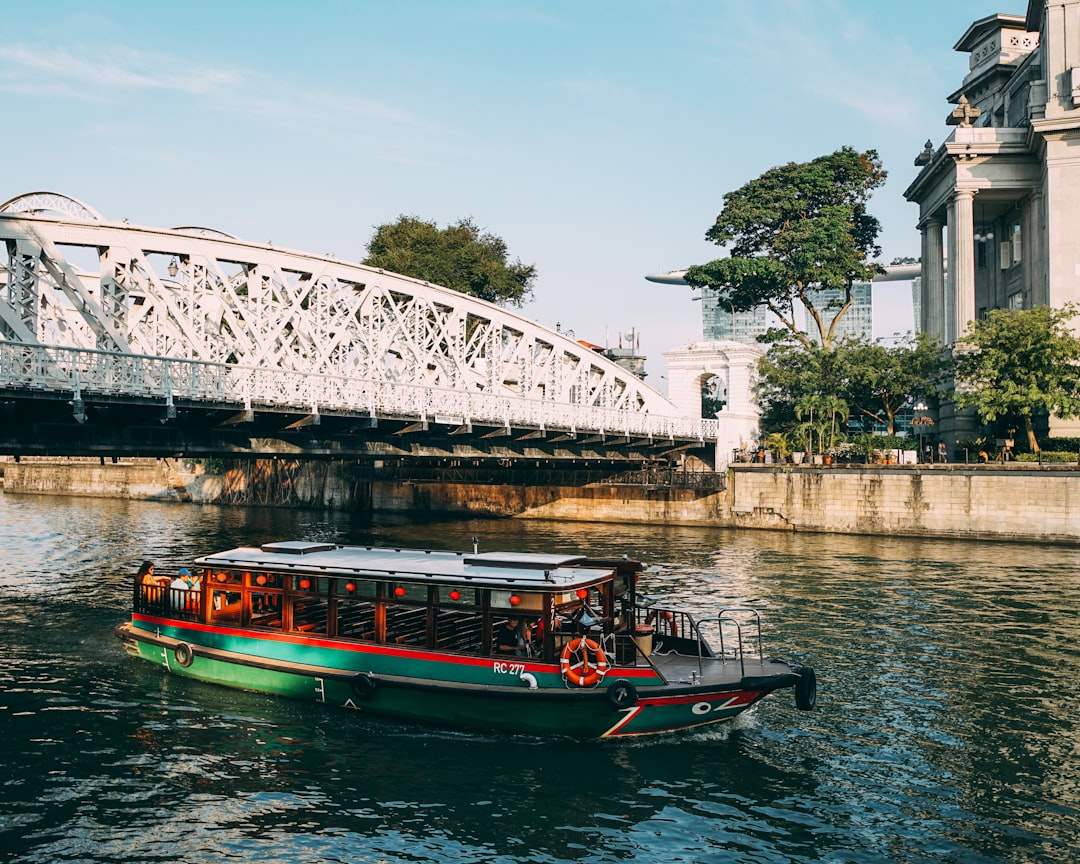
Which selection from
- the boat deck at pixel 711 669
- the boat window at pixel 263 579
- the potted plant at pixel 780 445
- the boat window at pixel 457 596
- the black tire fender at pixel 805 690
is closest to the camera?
the boat deck at pixel 711 669

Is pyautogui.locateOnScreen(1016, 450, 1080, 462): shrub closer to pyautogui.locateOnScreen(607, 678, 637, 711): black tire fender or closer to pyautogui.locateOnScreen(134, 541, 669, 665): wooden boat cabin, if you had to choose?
pyautogui.locateOnScreen(134, 541, 669, 665): wooden boat cabin

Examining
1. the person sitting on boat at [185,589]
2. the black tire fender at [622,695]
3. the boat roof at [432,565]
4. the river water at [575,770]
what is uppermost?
the boat roof at [432,565]

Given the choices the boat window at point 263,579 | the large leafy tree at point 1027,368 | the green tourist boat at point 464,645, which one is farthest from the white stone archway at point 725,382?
the boat window at point 263,579

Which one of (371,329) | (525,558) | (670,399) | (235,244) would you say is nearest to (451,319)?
(371,329)

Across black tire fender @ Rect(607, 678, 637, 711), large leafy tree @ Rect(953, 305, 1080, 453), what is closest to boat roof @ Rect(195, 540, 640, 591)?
black tire fender @ Rect(607, 678, 637, 711)

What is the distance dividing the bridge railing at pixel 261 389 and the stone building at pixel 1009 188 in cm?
2734

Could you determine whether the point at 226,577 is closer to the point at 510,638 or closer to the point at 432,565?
the point at 432,565

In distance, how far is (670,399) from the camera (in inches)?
2859

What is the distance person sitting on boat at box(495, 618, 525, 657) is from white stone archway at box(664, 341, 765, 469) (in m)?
47.5

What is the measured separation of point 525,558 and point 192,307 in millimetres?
23281

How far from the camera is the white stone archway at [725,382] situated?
66.6m

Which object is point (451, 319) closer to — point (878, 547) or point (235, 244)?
point (235, 244)

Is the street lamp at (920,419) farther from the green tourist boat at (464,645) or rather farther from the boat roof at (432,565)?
the boat roof at (432,565)

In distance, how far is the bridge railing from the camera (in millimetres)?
28594
